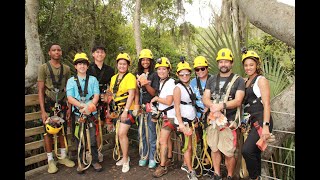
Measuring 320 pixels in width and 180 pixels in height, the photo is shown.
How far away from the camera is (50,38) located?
859 centimetres

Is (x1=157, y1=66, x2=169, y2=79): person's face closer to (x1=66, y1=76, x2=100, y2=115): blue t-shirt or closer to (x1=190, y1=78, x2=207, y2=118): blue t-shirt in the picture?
(x1=190, y1=78, x2=207, y2=118): blue t-shirt

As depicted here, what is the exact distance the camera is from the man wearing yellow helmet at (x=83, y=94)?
4.87 metres

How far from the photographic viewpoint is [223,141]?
4.13 meters

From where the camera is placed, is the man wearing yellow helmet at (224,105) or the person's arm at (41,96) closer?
the man wearing yellow helmet at (224,105)

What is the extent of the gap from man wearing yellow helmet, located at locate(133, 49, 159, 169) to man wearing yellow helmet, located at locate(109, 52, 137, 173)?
0.48 ft

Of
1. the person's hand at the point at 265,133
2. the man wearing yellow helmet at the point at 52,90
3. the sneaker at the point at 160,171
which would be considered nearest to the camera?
the person's hand at the point at 265,133

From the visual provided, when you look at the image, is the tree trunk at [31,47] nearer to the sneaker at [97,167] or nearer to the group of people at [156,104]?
the group of people at [156,104]

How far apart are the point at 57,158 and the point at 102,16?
22.4 feet

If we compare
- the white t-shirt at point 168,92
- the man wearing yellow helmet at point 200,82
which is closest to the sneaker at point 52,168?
the white t-shirt at point 168,92

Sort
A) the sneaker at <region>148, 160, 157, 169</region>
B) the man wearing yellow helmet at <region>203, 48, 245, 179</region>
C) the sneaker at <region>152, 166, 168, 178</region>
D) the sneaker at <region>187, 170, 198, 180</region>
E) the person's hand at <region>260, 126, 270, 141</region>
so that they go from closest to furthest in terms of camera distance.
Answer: the person's hand at <region>260, 126, 270, 141</region> < the man wearing yellow helmet at <region>203, 48, 245, 179</region> < the sneaker at <region>187, 170, 198, 180</region> < the sneaker at <region>152, 166, 168, 178</region> < the sneaker at <region>148, 160, 157, 169</region>

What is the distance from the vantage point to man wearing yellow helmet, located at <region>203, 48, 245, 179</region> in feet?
13.1

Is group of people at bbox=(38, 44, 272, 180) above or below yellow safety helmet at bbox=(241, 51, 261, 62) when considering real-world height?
below

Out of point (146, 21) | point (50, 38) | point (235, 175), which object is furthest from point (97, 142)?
point (146, 21)

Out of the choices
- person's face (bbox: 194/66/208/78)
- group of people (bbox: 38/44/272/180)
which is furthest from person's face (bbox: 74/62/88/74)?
person's face (bbox: 194/66/208/78)
